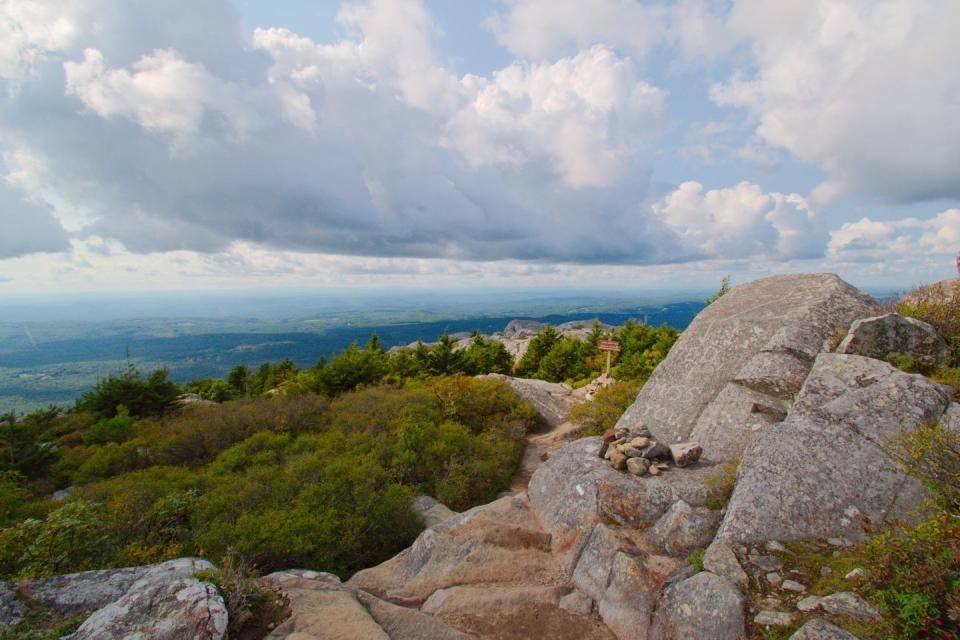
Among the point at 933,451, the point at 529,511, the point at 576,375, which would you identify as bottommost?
the point at 576,375

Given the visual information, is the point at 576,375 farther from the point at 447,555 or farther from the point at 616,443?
the point at 447,555

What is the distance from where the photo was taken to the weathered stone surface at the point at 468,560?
25.3 ft

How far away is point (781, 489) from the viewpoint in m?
6.47

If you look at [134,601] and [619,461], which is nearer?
[134,601]

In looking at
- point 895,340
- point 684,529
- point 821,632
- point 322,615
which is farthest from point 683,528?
point 895,340

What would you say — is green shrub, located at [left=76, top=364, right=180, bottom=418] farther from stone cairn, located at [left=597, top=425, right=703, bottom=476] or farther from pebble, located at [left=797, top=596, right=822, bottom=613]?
pebble, located at [left=797, top=596, right=822, bottom=613]

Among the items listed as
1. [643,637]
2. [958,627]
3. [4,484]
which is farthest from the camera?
[4,484]

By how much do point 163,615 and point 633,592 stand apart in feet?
20.3

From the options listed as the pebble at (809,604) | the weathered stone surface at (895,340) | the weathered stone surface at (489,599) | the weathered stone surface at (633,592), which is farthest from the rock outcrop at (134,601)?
the weathered stone surface at (895,340)

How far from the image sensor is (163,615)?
5.12 metres

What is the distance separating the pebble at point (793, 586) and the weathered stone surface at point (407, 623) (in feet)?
13.9

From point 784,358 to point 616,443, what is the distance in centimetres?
417

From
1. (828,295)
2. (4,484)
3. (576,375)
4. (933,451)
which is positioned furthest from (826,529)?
(576,375)

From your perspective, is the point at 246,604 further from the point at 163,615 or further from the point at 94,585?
the point at 94,585
